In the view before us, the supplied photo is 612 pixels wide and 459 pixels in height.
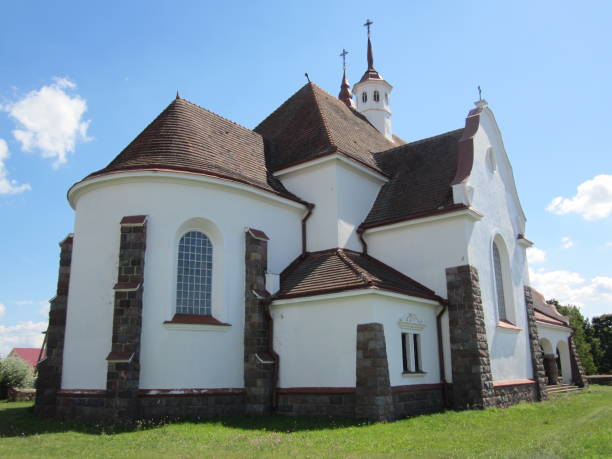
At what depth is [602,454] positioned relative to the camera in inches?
370

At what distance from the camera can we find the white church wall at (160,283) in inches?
617

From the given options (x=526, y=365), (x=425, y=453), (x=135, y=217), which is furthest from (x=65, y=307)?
(x=526, y=365)

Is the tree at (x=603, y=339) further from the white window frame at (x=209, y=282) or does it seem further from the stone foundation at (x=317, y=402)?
the white window frame at (x=209, y=282)

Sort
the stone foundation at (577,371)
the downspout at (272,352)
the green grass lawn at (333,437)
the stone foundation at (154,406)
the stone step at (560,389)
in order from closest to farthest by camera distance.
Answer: the green grass lawn at (333,437), the stone foundation at (154,406), the downspout at (272,352), the stone step at (560,389), the stone foundation at (577,371)

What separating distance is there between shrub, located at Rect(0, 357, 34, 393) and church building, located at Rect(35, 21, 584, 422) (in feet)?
41.7

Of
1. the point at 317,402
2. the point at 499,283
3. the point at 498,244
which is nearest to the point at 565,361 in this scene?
the point at 499,283

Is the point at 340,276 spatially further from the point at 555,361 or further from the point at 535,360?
the point at 555,361

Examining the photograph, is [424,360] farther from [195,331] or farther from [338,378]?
[195,331]

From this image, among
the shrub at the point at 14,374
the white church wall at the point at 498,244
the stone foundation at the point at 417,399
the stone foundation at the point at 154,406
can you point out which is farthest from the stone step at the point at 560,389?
the shrub at the point at 14,374

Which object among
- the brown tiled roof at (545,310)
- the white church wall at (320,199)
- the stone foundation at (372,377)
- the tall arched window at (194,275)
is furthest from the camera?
the brown tiled roof at (545,310)

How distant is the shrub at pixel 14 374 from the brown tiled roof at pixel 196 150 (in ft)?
50.6

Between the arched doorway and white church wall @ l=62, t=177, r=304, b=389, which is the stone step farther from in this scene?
white church wall @ l=62, t=177, r=304, b=389

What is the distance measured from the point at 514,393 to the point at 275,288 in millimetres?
9470

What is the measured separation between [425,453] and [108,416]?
880 centimetres
